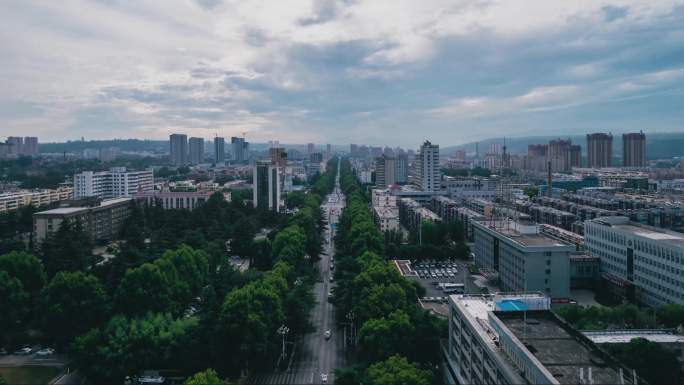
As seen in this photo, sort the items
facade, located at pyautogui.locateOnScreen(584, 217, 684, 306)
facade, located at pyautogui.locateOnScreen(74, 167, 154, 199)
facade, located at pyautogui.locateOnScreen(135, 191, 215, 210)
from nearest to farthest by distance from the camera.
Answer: facade, located at pyautogui.locateOnScreen(584, 217, 684, 306) < facade, located at pyautogui.locateOnScreen(135, 191, 215, 210) < facade, located at pyautogui.locateOnScreen(74, 167, 154, 199)

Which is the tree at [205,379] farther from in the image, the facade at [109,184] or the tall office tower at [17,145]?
the tall office tower at [17,145]

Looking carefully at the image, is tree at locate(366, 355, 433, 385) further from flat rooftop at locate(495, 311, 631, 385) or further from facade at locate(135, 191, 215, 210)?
facade at locate(135, 191, 215, 210)

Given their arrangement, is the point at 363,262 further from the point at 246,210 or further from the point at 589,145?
the point at 589,145

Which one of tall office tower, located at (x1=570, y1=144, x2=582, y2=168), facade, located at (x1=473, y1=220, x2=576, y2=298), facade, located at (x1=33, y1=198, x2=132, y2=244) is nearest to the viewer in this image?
facade, located at (x1=473, y1=220, x2=576, y2=298)

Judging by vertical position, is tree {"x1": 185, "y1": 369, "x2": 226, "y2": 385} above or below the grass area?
above

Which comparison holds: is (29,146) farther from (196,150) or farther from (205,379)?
(205,379)

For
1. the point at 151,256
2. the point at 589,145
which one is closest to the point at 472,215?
the point at 151,256

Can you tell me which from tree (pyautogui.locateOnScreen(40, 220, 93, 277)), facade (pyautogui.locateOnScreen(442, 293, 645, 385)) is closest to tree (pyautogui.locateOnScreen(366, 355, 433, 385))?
facade (pyautogui.locateOnScreen(442, 293, 645, 385))

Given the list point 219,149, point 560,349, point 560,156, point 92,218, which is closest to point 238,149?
point 219,149
